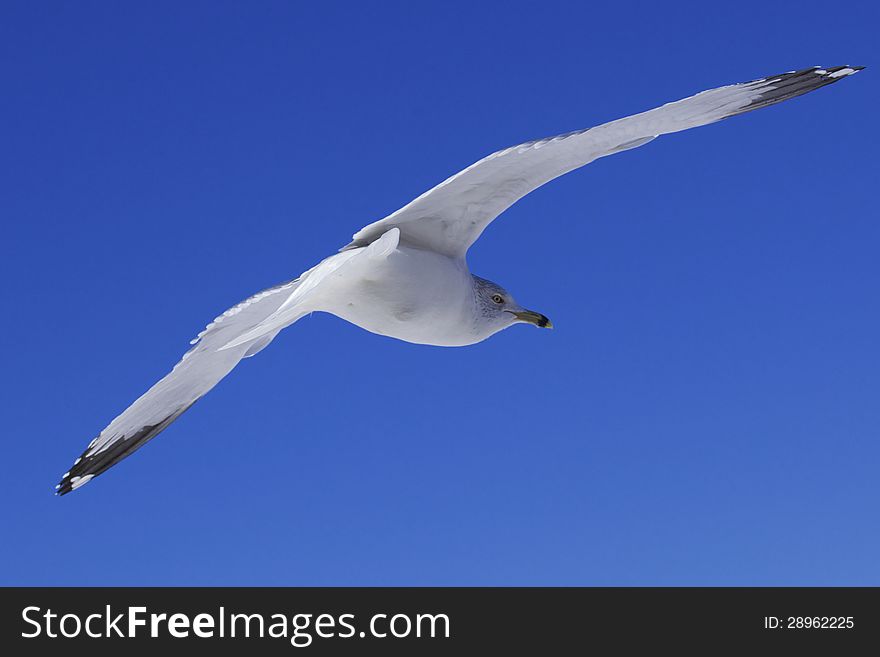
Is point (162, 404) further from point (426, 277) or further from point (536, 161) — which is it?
point (536, 161)

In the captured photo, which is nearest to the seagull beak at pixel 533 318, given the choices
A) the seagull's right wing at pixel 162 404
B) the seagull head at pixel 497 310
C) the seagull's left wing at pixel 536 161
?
the seagull head at pixel 497 310

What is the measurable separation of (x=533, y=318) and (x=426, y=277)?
31.2 inches

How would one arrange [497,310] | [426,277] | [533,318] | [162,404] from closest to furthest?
[426,277]
[162,404]
[497,310]
[533,318]

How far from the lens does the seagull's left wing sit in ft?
10.6

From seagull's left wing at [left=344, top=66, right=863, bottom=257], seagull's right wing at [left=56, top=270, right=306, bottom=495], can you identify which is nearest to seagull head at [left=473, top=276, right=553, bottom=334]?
seagull's left wing at [left=344, top=66, right=863, bottom=257]

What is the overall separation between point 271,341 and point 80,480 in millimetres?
952

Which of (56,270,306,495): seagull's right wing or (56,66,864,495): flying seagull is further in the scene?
(56,270,306,495): seagull's right wing

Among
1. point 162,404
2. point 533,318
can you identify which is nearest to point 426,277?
point 533,318

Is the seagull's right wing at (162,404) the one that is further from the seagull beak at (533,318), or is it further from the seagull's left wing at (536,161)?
the seagull beak at (533,318)

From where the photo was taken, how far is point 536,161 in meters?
3.44

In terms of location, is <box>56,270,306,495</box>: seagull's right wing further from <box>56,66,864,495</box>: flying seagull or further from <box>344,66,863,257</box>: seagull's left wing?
<box>344,66,863,257</box>: seagull's left wing

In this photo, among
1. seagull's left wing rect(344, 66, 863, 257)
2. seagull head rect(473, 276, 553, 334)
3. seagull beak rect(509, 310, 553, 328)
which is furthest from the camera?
seagull beak rect(509, 310, 553, 328)
